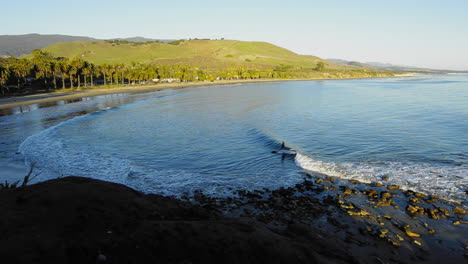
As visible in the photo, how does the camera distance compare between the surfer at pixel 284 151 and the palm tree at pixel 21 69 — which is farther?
the palm tree at pixel 21 69

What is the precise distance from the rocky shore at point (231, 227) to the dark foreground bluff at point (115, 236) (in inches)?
0.9

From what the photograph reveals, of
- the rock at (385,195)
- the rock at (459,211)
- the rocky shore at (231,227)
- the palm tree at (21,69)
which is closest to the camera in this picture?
the rocky shore at (231,227)

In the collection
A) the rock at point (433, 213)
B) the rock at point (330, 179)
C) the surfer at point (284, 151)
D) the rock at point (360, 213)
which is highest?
the rock at point (433, 213)

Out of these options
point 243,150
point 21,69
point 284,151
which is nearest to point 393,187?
point 284,151

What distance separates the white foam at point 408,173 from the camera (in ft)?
46.2

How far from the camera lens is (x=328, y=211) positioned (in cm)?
1177

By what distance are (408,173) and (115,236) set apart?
15621 mm

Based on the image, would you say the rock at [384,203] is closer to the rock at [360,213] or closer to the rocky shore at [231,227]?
the rocky shore at [231,227]

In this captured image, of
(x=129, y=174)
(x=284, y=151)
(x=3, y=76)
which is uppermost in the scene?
(x=3, y=76)

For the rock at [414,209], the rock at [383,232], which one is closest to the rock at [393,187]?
the rock at [414,209]

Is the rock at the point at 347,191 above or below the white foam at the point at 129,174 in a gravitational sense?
above

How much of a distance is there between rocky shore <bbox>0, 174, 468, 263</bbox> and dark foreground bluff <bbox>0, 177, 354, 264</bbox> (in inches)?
0.9

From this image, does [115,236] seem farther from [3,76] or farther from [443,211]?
[3,76]

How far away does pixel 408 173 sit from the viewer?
53.8 ft
